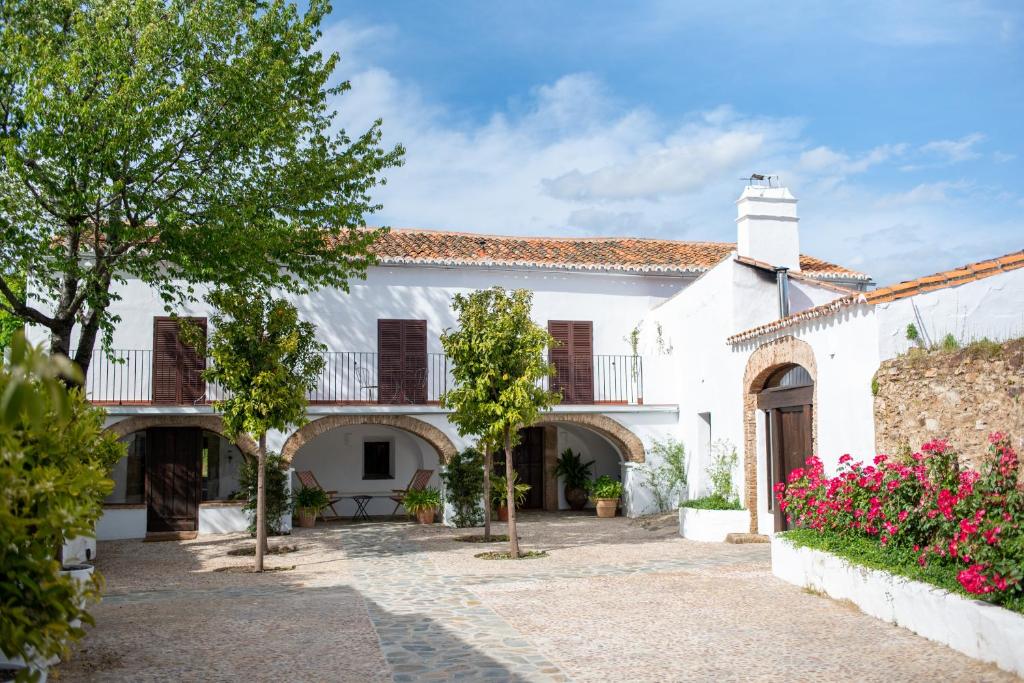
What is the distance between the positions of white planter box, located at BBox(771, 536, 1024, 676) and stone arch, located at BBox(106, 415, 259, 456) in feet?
31.8

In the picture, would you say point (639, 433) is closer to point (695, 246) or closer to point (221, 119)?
point (695, 246)

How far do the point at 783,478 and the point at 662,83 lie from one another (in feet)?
20.1

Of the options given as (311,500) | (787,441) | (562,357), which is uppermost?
(562,357)

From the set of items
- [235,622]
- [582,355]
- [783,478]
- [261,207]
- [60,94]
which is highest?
[60,94]

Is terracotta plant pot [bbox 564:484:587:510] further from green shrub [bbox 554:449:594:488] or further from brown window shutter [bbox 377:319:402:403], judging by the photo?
brown window shutter [bbox 377:319:402:403]

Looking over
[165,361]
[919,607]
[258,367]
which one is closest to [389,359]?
[165,361]

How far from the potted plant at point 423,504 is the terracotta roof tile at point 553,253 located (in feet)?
14.9

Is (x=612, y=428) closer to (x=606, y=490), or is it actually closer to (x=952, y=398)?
(x=606, y=490)

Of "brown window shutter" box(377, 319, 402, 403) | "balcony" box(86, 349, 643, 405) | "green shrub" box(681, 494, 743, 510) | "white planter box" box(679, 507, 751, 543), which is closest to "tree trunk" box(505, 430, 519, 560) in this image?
"white planter box" box(679, 507, 751, 543)

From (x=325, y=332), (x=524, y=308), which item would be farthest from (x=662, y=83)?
(x=325, y=332)

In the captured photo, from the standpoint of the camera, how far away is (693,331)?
52.5 ft

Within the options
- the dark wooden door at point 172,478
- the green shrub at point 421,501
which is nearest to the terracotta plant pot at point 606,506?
the green shrub at point 421,501

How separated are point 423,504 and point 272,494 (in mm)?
2974

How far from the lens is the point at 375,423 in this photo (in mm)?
16500
